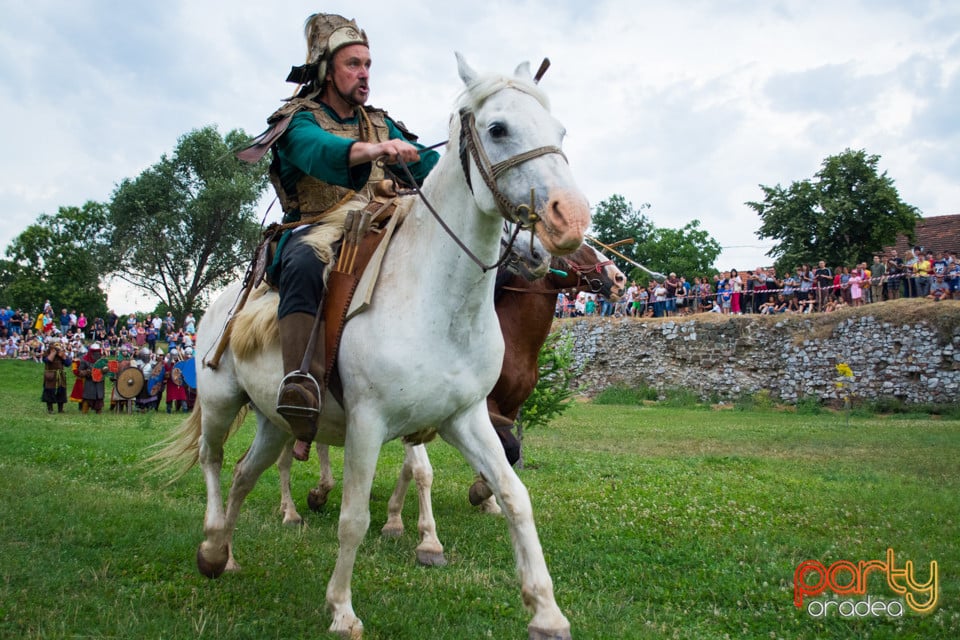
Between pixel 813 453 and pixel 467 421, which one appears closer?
pixel 467 421

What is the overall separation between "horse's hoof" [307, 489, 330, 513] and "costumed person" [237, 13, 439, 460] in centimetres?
369

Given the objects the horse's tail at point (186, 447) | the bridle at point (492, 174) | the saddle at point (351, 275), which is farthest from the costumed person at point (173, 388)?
the bridle at point (492, 174)

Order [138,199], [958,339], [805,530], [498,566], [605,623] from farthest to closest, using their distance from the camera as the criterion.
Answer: [138,199] → [958,339] → [805,530] → [498,566] → [605,623]

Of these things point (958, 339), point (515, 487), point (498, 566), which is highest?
point (958, 339)

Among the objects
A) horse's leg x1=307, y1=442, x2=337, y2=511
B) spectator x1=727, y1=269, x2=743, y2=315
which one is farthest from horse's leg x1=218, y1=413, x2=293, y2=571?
spectator x1=727, y1=269, x2=743, y2=315

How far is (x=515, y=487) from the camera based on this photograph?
3854 mm

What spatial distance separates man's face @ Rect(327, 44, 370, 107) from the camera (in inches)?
182

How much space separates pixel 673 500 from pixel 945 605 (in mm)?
3664

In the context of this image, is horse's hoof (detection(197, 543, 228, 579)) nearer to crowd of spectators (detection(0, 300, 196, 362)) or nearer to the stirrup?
the stirrup

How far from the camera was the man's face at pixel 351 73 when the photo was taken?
461 cm

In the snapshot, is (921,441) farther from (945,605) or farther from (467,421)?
(467,421)

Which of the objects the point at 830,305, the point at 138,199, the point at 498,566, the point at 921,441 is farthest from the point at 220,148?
the point at 498,566

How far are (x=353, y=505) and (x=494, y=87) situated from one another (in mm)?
2330

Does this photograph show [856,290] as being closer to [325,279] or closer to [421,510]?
[421,510]
